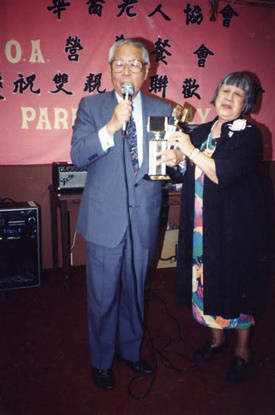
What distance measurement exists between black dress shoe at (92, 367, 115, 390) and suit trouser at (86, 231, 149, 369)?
0.12 feet

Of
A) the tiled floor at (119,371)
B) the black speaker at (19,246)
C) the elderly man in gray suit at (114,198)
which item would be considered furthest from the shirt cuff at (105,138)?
the black speaker at (19,246)

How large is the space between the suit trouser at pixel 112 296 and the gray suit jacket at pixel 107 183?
0.10 metres

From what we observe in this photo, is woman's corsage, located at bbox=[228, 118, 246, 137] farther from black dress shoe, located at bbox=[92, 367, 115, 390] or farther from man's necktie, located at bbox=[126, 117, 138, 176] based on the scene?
black dress shoe, located at bbox=[92, 367, 115, 390]

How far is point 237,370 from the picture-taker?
1.87 metres

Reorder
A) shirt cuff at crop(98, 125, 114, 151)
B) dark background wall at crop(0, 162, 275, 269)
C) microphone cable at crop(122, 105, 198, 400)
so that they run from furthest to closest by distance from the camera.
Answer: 1. dark background wall at crop(0, 162, 275, 269)
2. microphone cable at crop(122, 105, 198, 400)
3. shirt cuff at crop(98, 125, 114, 151)

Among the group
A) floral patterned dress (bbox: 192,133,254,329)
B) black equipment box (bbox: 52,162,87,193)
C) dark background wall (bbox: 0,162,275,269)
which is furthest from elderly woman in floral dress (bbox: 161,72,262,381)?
dark background wall (bbox: 0,162,275,269)

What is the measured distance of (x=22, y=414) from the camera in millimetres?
1619

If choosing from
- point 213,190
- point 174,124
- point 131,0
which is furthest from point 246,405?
point 131,0

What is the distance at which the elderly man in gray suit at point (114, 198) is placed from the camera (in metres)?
1.48

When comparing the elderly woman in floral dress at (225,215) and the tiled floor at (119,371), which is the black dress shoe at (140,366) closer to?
the tiled floor at (119,371)

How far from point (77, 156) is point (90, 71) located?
1.89 meters

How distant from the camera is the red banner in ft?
9.46

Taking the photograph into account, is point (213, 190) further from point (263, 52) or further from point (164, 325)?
point (263, 52)

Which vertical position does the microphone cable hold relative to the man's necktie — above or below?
below
